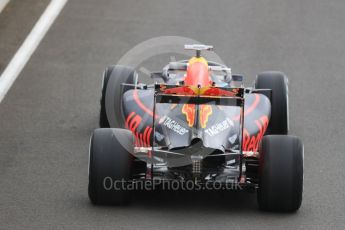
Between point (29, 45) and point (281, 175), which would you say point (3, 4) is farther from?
point (281, 175)

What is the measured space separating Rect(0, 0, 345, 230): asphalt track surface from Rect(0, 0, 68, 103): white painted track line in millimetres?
121

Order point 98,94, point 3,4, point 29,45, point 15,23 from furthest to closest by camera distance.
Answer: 1. point 3,4
2. point 15,23
3. point 29,45
4. point 98,94

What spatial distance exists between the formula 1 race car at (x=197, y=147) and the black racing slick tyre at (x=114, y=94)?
2.83 feet

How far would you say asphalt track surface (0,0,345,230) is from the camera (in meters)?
10.9

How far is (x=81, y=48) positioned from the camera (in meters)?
17.7

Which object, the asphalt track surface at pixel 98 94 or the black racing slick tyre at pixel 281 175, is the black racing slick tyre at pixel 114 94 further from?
the black racing slick tyre at pixel 281 175

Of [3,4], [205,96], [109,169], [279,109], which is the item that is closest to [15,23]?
[3,4]

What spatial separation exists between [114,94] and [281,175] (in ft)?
10.5

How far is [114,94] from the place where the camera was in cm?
1333

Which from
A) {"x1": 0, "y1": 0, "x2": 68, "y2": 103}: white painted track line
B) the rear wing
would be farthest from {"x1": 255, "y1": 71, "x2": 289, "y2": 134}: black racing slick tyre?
{"x1": 0, "y1": 0, "x2": 68, "y2": 103}: white painted track line

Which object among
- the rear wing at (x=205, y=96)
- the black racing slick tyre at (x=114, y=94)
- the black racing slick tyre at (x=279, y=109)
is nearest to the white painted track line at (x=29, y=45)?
the black racing slick tyre at (x=114, y=94)

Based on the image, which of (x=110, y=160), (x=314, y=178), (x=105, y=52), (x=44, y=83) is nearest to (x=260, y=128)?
(x=314, y=178)

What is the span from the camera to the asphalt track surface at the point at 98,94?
35.7 ft

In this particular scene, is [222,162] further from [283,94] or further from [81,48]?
[81,48]
